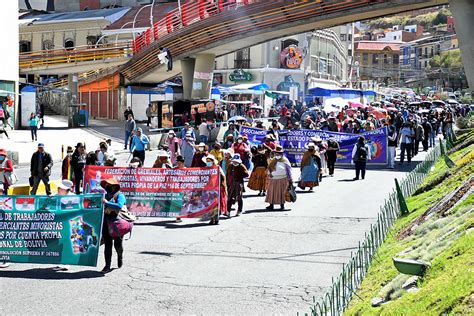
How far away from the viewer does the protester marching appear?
13.3 m

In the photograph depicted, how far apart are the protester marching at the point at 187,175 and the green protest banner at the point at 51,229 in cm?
1

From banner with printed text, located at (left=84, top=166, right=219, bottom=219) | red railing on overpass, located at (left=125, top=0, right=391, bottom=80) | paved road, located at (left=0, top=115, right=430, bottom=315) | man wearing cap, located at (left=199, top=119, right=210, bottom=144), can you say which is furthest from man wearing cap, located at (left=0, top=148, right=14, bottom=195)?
man wearing cap, located at (left=199, top=119, right=210, bottom=144)

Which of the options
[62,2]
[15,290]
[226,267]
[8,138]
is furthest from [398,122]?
[62,2]

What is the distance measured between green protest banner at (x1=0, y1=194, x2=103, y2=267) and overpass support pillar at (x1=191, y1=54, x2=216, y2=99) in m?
31.9

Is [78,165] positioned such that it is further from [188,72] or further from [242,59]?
[242,59]

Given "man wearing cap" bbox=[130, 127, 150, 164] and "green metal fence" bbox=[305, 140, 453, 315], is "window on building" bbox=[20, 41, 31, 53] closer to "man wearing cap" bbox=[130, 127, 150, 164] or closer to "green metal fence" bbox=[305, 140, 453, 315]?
"man wearing cap" bbox=[130, 127, 150, 164]

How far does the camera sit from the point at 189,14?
42.7 metres

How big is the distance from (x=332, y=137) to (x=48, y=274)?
19.9 meters

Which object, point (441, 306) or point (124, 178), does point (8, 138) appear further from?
point (441, 306)

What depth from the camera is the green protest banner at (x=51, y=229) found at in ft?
43.4

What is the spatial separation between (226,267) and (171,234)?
345cm

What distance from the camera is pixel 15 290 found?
465 inches

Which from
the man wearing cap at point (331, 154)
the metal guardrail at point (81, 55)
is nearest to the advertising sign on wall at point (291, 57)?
the metal guardrail at point (81, 55)

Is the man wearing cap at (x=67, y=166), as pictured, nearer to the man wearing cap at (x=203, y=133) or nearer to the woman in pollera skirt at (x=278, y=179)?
the woman in pollera skirt at (x=278, y=179)
